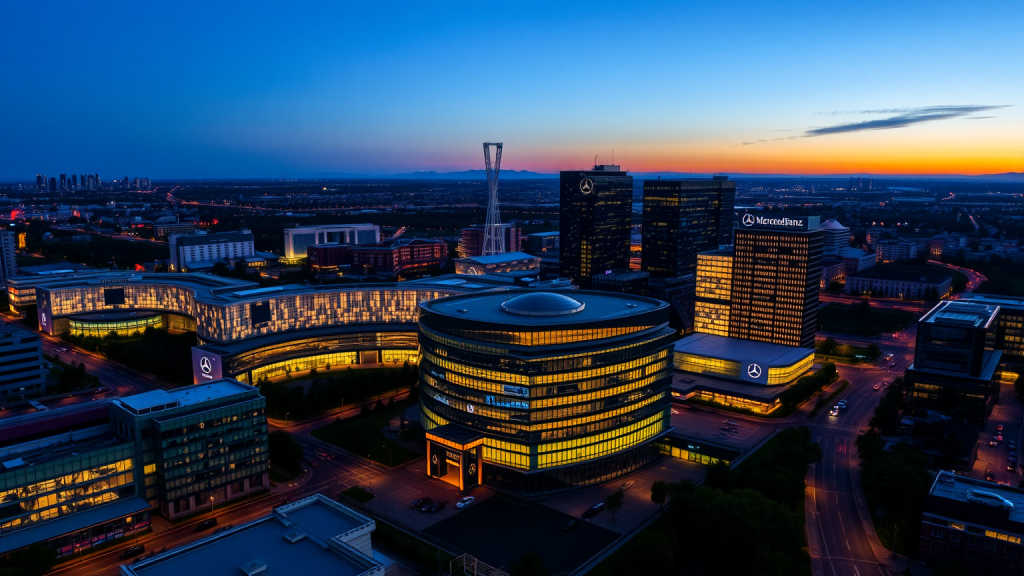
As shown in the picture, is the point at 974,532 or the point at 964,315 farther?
the point at 964,315

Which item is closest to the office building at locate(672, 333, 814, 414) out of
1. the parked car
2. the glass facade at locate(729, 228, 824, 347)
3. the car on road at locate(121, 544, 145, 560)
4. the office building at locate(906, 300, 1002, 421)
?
the glass facade at locate(729, 228, 824, 347)

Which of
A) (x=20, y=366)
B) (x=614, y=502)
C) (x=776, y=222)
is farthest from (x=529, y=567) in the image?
(x=776, y=222)

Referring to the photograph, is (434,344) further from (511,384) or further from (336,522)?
(336,522)

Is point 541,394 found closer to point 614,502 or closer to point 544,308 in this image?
point 544,308

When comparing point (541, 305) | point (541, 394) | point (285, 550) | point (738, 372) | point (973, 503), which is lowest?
point (738, 372)

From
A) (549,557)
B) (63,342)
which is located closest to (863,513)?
(549,557)

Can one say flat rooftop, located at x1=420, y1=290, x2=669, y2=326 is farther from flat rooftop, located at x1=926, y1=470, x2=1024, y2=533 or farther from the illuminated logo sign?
the illuminated logo sign
